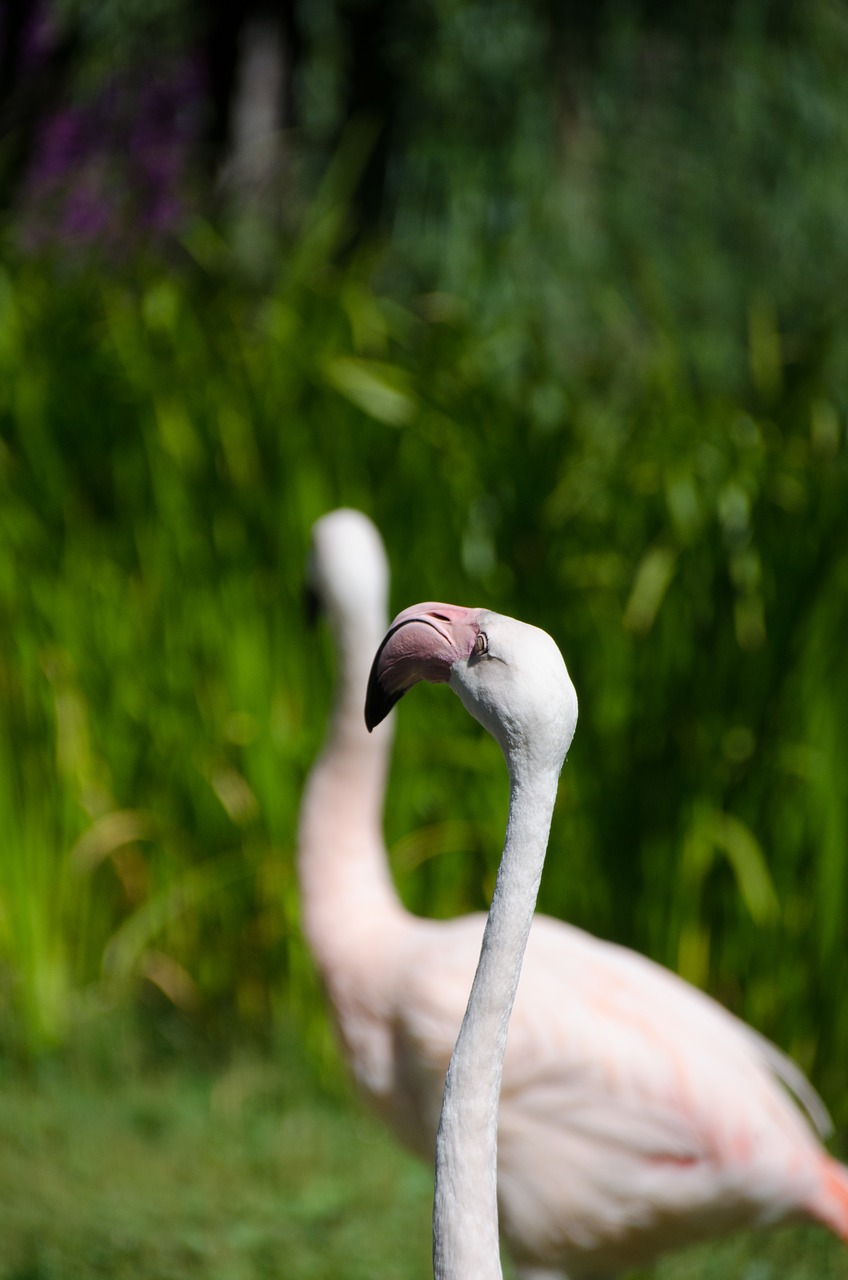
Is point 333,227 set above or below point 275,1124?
above

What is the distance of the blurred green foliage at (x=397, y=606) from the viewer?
2.83 m

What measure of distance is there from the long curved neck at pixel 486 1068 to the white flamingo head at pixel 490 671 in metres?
0.04

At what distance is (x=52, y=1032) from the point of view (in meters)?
3.19

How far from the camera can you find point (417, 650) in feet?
4.20

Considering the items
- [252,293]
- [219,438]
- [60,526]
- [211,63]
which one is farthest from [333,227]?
[211,63]

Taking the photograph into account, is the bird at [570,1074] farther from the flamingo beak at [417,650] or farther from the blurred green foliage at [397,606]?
the flamingo beak at [417,650]

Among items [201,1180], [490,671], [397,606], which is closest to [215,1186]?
[201,1180]

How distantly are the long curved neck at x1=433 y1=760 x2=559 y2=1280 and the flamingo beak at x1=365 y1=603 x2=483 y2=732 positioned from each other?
0.14 meters

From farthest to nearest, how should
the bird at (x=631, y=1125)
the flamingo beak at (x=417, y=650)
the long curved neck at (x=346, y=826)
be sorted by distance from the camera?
the long curved neck at (x=346, y=826) < the bird at (x=631, y=1125) < the flamingo beak at (x=417, y=650)

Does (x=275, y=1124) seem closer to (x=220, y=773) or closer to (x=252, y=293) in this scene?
(x=220, y=773)

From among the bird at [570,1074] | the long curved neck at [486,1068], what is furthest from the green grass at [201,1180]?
the long curved neck at [486,1068]

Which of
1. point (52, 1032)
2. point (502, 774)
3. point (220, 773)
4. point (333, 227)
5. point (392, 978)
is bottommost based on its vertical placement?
point (52, 1032)

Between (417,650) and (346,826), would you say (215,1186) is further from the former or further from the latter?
(417,650)

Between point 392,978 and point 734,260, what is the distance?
13.6 feet
